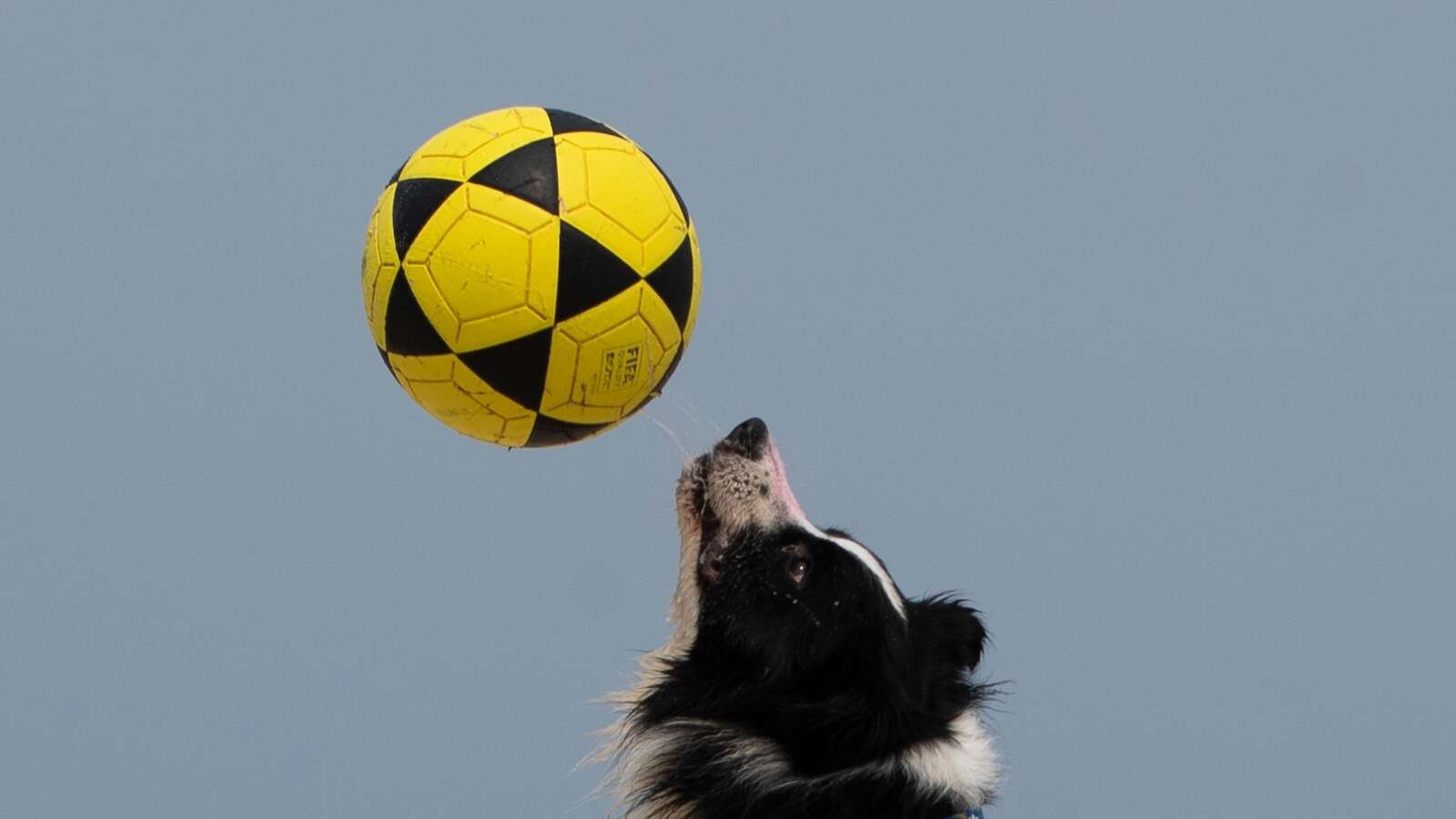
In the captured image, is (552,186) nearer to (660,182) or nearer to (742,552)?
(660,182)

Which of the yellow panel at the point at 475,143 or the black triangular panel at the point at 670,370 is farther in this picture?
the black triangular panel at the point at 670,370

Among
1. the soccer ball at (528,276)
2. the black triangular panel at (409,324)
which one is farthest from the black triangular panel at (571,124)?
the black triangular panel at (409,324)

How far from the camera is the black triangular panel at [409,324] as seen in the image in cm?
707

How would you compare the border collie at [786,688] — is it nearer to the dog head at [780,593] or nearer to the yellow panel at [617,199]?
the dog head at [780,593]

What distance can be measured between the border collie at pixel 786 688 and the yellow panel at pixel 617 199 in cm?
58

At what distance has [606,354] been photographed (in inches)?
279

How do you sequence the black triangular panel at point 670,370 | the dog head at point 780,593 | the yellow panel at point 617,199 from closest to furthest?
the dog head at point 780,593, the yellow panel at point 617,199, the black triangular panel at point 670,370

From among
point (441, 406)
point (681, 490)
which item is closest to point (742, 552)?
point (681, 490)

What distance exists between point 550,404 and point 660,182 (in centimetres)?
62

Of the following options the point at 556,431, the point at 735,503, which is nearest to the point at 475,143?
the point at 556,431

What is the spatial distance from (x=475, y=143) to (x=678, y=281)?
0.59m

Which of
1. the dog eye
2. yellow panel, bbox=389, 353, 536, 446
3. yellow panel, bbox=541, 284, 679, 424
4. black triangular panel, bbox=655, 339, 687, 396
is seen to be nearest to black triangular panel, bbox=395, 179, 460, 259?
yellow panel, bbox=389, 353, 536, 446

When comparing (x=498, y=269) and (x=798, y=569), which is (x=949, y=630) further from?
(x=498, y=269)

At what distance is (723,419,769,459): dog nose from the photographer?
24.2 ft
